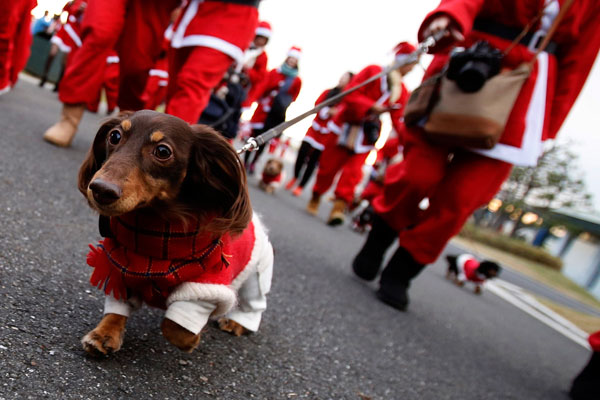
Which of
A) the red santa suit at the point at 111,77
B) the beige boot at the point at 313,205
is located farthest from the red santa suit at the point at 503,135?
the red santa suit at the point at 111,77

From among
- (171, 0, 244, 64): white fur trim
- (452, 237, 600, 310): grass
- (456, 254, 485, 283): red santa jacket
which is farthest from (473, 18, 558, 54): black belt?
(452, 237, 600, 310): grass

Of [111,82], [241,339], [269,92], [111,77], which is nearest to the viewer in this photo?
[241,339]

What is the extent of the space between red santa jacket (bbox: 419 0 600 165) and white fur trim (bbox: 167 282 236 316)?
1877 mm

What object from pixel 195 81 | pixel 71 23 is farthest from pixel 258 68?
pixel 195 81

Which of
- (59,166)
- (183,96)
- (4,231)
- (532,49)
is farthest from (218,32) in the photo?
(532,49)

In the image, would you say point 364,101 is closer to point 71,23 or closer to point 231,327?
point 71,23

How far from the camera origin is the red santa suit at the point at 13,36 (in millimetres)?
3061

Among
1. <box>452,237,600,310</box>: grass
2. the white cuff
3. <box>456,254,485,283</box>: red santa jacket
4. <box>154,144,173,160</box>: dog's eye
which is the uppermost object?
<box>154,144,173,160</box>: dog's eye

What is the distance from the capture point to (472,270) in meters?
6.01

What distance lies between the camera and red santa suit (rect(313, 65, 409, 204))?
19.1 ft

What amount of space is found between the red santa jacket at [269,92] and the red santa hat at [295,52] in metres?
0.37

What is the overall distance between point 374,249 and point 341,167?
10.1 ft

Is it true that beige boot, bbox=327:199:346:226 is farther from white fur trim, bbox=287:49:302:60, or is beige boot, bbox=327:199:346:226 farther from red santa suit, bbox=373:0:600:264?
white fur trim, bbox=287:49:302:60

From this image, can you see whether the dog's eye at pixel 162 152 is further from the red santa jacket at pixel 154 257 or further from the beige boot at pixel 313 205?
the beige boot at pixel 313 205
